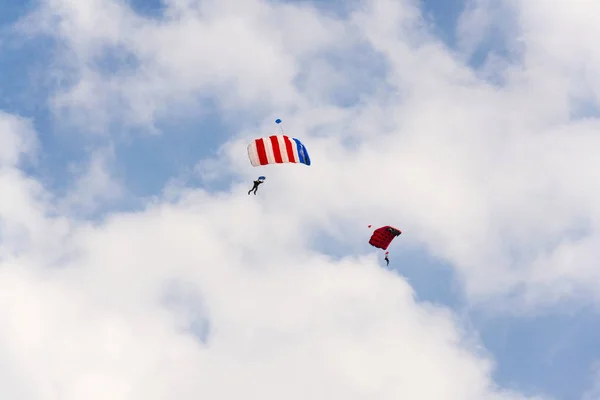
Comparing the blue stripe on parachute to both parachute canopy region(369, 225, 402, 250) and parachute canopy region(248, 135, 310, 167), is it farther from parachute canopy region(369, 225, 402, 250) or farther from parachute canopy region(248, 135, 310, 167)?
parachute canopy region(369, 225, 402, 250)

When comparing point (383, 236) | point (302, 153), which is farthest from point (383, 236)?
point (302, 153)

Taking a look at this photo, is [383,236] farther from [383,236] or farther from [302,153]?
[302,153]

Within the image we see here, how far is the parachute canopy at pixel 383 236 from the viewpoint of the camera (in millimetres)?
94750

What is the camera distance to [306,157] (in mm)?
91312

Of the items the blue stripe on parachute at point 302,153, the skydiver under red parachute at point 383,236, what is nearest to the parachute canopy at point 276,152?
the blue stripe on parachute at point 302,153

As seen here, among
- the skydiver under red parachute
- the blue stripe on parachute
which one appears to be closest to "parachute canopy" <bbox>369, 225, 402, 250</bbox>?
the skydiver under red parachute

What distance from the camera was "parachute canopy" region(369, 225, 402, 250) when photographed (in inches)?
3730

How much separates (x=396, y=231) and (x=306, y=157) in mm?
11786

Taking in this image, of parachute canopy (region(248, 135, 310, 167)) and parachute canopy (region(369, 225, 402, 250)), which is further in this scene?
parachute canopy (region(369, 225, 402, 250))

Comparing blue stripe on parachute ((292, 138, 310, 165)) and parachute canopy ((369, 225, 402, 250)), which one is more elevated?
blue stripe on parachute ((292, 138, 310, 165))

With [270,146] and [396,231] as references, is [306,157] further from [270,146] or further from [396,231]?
[396,231]

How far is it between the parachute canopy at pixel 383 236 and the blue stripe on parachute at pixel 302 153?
10341 millimetres

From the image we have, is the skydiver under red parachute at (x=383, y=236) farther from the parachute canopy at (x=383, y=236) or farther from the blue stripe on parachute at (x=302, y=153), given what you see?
the blue stripe on parachute at (x=302, y=153)

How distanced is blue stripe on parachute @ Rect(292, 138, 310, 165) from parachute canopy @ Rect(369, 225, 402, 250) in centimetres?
1034
